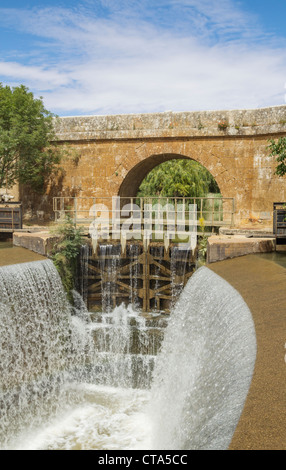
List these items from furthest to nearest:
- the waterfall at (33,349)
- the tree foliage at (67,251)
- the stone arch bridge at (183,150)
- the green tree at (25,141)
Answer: the green tree at (25,141) → the stone arch bridge at (183,150) → the tree foliage at (67,251) → the waterfall at (33,349)

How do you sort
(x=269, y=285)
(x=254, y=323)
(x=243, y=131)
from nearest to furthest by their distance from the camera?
1. (x=254, y=323)
2. (x=269, y=285)
3. (x=243, y=131)

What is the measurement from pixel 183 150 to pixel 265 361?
11.0 metres

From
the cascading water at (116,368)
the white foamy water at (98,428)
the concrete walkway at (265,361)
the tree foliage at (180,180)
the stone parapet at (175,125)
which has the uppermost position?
the stone parapet at (175,125)

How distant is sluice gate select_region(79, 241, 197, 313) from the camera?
12.3 metres

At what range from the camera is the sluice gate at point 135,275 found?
40.5 feet

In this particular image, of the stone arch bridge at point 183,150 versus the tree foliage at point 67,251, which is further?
the stone arch bridge at point 183,150

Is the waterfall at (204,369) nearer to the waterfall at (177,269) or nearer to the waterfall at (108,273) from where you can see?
the waterfall at (177,269)

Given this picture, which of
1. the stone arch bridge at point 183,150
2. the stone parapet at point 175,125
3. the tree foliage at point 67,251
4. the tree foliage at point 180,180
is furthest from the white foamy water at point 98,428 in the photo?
the tree foliage at point 180,180

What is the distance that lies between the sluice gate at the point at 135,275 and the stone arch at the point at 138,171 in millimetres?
3470

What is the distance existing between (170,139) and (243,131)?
7.76 feet

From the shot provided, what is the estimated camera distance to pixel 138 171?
16.3 metres

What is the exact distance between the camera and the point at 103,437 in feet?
24.6
